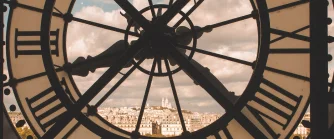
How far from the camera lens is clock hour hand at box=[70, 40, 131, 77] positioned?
528 centimetres

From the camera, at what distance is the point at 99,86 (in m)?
4.41

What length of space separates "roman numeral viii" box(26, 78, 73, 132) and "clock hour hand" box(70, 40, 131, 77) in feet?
0.64

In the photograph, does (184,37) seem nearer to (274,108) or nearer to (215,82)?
(215,82)

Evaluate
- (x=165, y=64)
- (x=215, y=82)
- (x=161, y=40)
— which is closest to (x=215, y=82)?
(x=215, y=82)

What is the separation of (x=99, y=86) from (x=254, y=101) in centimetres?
170

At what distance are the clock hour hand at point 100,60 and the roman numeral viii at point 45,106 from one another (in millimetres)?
195

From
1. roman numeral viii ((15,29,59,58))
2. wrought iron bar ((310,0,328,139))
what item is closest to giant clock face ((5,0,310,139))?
roman numeral viii ((15,29,59,58))

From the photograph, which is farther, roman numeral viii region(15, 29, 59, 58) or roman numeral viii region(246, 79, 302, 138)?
roman numeral viii region(15, 29, 59, 58)

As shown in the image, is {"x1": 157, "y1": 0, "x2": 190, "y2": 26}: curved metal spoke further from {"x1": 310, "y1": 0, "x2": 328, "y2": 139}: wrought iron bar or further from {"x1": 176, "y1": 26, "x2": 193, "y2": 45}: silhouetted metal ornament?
{"x1": 310, "y1": 0, "x2": 328, "y2": 139}: wrought iron bar

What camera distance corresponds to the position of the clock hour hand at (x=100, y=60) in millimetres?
5277

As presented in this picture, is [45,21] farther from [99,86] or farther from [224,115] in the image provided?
[224,115]

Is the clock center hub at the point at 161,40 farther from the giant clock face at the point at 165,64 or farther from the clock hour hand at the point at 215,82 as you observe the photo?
the clock hour hand at the point at 215,82

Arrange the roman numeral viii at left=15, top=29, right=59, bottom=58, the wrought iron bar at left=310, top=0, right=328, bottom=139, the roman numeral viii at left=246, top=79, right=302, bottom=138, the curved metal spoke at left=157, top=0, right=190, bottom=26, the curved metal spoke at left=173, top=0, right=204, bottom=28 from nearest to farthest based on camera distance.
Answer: the wrought iron bar at left=310, top=0, right=328, bottom=139
the curved metal spoke at left=157, top=0, right=190, bottom=26
the curved metal spoke at left=173, top=0, right=204, bottom=28
the roman numeral viii at left=246, top=79, right=302, bottom=138
the roman numeral viii at left=15, top=29, right=59, bottom=58

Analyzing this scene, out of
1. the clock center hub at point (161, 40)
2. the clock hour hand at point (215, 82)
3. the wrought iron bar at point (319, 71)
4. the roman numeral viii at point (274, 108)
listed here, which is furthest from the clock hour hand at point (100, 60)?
the wrought iron bar at point (319, 71)
